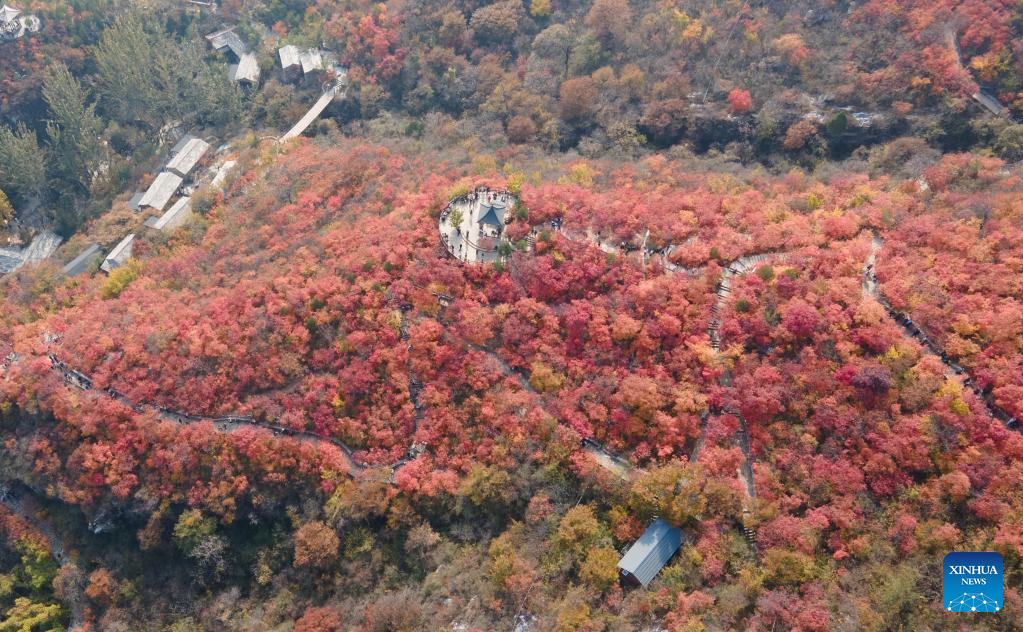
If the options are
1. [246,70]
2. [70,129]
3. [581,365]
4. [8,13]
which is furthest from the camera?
[246,70]

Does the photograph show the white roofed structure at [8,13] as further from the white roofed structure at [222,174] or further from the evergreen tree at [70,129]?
the white roofed structure at [222,174]

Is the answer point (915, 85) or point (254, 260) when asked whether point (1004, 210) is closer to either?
point (915, 85)

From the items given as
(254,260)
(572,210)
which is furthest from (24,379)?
(572,210)

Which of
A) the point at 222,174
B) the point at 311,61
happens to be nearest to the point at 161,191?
the point at 222,174

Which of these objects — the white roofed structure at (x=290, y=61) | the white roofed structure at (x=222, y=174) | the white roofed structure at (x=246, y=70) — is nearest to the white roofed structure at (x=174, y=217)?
the white roofed structure at (x=222, y=174)

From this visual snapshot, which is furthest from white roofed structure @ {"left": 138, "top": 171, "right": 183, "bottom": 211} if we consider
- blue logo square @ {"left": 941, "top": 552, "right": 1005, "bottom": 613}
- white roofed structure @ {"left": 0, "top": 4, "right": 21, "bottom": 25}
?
blue logo square @ {"left": 941, "top": 552, "right": 1005, "bottom": 613}

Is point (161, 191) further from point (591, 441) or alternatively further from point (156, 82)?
point (591, 441)

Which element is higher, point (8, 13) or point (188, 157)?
point (8, 13)
